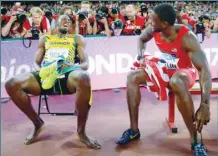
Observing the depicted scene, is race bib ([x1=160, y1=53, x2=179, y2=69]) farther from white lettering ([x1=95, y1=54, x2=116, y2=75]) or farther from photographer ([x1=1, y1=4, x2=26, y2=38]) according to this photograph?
photographer ([x1=1, y1=4, x2=26, y2=38])

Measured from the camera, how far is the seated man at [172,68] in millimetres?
2691

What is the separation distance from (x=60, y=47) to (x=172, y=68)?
1.05m

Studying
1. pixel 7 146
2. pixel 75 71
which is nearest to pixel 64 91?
pixel 75 71

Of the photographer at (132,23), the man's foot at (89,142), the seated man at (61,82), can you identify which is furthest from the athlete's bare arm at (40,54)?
the photographer at (132,23)

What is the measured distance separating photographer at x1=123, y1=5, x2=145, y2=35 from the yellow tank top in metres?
2.36

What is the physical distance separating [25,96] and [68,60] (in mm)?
510

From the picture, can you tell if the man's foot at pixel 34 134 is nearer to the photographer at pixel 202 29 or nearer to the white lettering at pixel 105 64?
the white lettering at pixel 105 64

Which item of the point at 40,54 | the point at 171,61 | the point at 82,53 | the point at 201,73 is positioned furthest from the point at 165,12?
the point at 40,54

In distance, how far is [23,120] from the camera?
12.0 feet

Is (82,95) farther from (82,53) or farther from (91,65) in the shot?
(91,65)

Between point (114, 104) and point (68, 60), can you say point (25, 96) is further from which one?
point (114, 104)

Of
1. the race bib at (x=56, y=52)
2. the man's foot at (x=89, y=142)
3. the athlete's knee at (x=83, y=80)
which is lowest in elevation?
the man's foot at (x=89, y=142)

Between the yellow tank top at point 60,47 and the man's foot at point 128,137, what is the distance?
83 cm

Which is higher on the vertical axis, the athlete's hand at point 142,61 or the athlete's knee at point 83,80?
the athlete's hand at point 142,61
